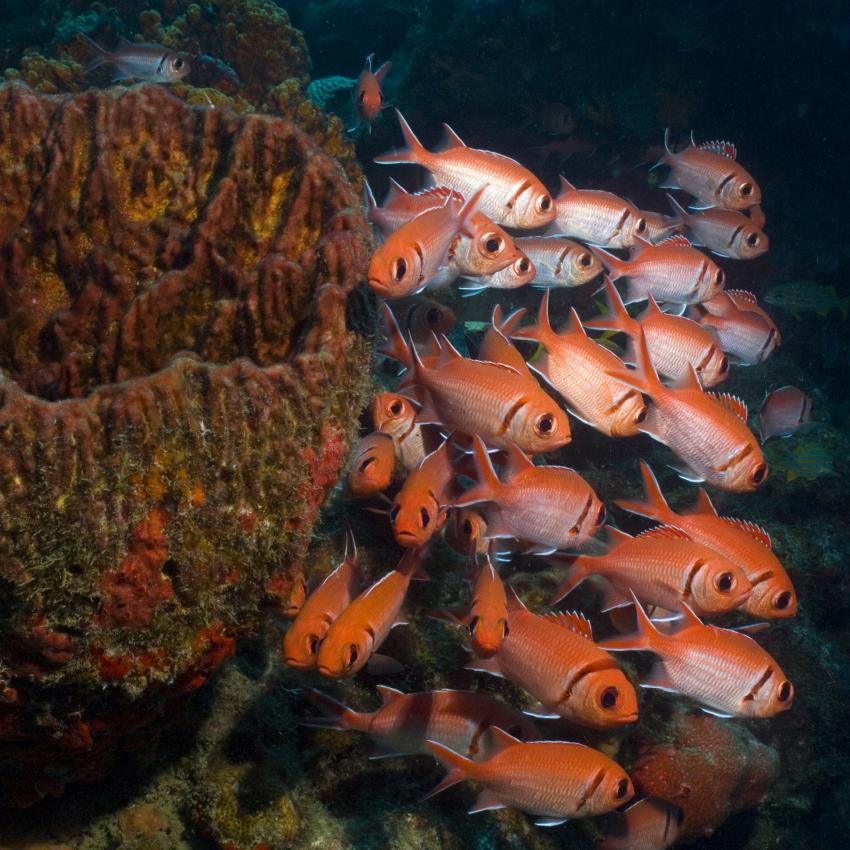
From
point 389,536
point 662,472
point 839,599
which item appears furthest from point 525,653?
point 839,599

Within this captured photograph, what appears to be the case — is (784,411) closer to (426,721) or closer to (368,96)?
(426,721)

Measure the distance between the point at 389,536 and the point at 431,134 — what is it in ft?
29.3

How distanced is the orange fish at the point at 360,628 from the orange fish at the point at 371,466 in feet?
1.76

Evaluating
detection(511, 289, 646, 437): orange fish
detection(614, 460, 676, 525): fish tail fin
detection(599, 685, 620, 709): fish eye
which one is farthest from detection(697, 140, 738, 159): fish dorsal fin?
detection(599, 685, 620, 709): fish eye

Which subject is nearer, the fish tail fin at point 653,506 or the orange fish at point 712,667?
the orange fish at point 712,667

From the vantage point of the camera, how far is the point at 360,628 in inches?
104

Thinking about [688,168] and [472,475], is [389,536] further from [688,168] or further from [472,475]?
[688,168]

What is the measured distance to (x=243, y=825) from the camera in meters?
3.05

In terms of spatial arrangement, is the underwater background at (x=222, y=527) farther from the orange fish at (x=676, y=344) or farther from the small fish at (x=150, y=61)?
the orange fish at (x=676, y=344)

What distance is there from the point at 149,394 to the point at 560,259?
360 cm

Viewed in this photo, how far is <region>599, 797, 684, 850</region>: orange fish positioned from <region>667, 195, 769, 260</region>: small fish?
488cm

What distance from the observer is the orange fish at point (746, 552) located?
3561 mm

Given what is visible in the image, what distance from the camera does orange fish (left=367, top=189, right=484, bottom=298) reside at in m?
2.67

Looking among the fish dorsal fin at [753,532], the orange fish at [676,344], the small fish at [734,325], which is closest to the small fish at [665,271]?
the small fish at [734,325]
